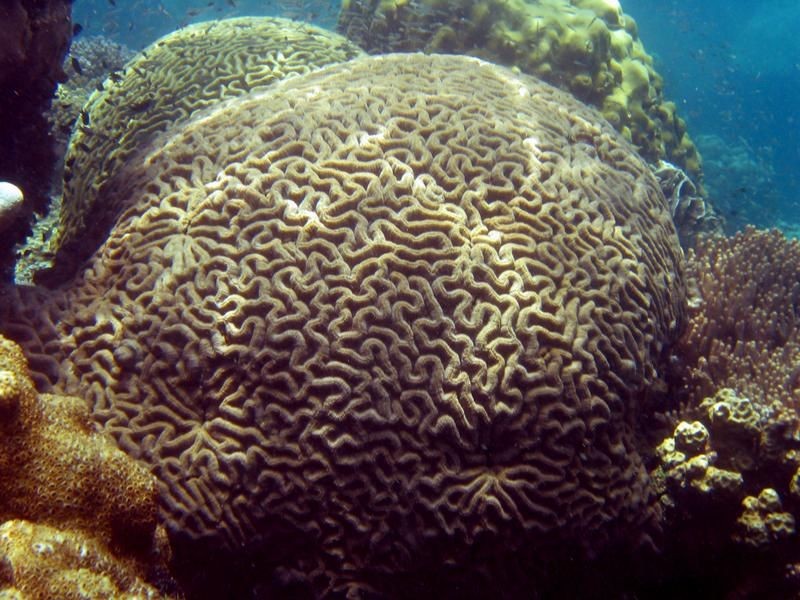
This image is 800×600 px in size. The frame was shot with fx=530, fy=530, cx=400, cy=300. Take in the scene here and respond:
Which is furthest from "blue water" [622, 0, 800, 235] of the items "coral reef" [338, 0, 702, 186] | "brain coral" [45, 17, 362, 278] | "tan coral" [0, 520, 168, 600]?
"tan coral" [0, 520, 168, 600]

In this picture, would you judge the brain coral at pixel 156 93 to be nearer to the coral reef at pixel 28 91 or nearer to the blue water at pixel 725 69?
the coral reef at pixel 28 91

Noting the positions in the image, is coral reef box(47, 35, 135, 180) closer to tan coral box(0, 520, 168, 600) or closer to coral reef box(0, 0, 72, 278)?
coral reef box(0, 0, 72, 278)

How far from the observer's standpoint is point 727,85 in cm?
3803

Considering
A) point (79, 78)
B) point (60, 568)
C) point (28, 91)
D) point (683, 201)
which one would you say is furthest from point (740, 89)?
point (60, 568)

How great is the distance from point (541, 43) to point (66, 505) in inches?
315

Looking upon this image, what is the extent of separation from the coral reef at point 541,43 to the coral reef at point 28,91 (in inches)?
201

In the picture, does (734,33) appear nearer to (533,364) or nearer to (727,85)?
(727,85)

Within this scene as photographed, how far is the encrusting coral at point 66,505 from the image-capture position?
223 centimetres

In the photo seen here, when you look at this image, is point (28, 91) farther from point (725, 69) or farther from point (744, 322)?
point (725, 69)

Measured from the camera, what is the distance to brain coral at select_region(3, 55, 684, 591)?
10.2 ft

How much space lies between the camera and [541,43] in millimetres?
7805

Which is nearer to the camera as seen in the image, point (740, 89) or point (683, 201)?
point (683, 201)

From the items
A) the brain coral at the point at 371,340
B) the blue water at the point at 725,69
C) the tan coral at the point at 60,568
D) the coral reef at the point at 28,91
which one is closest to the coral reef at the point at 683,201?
the brain coral at the point at 371,340

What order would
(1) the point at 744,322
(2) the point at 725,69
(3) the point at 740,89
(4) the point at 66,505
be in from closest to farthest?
1. (4) the point at 66,505
2. (1) the point at 744,322
3. (3) the point at 740,89
4. (2) the point at 725,69
